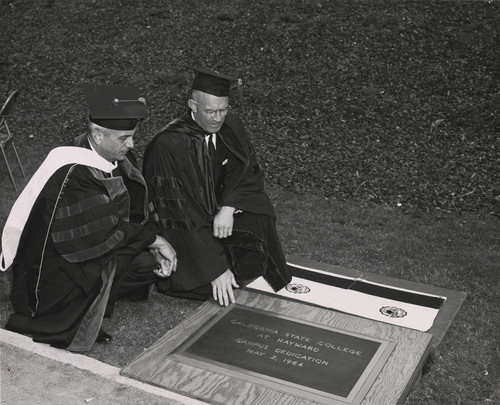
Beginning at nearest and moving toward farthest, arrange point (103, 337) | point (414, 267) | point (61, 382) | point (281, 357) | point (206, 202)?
point (61, 382), point (281, 357), point (103, 337), point (206, 202), point (414, 267)

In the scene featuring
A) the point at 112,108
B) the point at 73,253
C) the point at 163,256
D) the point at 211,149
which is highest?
the point at 112,108

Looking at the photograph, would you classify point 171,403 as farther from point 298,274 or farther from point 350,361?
point 298,274

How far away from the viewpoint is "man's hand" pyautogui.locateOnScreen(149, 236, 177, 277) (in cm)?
461

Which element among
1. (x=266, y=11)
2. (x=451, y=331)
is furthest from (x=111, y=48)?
(x=451, y=331)

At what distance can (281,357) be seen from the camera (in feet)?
13.5

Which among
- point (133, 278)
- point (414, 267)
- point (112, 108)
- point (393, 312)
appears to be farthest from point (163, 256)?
point (414, 267)

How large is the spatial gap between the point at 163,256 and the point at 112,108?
3.34 ft

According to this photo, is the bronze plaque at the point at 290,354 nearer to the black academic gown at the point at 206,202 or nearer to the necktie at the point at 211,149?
the black academic gown at the point at 206,202

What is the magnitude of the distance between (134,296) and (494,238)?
10.6 ft

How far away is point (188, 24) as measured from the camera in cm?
1173

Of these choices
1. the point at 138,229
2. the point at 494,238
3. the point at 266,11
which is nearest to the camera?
the point at 138,229

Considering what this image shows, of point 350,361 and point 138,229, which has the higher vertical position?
point 138,229

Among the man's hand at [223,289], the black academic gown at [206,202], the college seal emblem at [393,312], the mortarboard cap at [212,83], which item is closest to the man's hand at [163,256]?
the black academic gown at [206,202]

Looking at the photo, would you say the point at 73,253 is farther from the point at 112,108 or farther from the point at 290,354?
the point at 290,354
